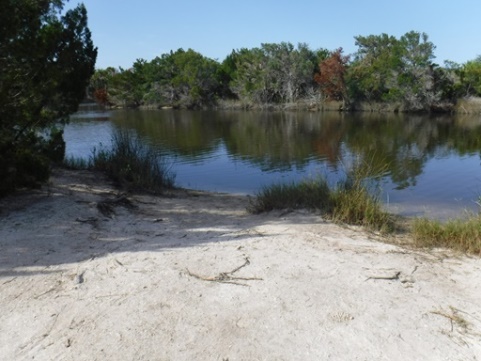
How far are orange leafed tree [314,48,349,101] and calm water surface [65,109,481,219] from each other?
14.2m

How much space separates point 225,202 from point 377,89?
124 feet

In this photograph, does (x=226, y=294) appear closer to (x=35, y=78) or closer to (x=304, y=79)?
(x=35, y=78)

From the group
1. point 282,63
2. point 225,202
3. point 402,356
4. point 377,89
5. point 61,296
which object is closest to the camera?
point 402,356

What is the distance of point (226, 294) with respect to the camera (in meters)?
3.90

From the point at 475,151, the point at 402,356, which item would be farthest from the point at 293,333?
the point at 475,151

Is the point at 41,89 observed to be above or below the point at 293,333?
above

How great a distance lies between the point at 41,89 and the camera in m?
7.47

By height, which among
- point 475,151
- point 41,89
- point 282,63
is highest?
point 282,63

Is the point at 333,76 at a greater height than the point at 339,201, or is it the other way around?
the point at 333,76

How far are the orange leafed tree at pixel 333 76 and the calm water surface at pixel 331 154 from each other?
560 inches

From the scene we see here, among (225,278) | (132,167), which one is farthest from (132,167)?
(225,278)

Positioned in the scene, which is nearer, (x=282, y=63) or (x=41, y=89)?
(x=41, y=89)

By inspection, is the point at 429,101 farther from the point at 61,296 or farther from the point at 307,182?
the point at 61,296

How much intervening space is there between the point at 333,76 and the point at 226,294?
45.0 metres
